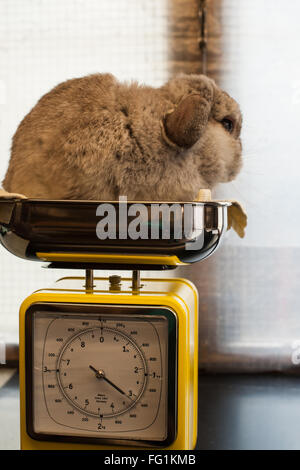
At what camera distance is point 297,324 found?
157cm

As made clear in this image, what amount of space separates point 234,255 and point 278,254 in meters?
0.13

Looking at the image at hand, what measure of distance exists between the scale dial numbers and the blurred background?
0.81 meters

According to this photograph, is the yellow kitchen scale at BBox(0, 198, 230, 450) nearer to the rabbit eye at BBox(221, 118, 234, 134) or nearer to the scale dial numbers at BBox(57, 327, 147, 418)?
the scale dial numbers at BBox(57, 327, 147, 418)

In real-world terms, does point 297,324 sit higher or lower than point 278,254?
lower

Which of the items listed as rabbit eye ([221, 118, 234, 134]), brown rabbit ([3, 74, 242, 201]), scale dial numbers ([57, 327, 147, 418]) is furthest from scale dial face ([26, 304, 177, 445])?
rabbit eye ([221, 118, 234, 134])

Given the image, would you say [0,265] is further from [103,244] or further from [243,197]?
[103,244]

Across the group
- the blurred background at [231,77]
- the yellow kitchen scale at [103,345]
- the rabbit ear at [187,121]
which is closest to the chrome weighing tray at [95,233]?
the yellow kitchen scale at [103,345]

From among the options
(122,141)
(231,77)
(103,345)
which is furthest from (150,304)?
(231,77)

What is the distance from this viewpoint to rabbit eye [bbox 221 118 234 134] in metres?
0.91

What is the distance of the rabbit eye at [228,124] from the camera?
0.91 meters

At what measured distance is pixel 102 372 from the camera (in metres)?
0.81

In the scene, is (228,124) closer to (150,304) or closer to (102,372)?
(150,304)

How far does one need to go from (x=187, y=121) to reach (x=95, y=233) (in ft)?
0.70
